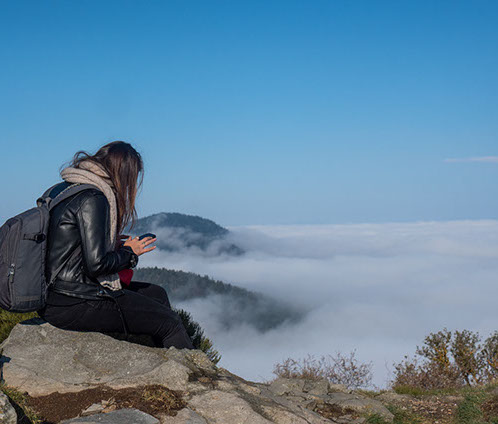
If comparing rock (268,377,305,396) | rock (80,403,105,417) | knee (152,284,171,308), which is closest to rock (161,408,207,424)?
rock (80,403,105,417)

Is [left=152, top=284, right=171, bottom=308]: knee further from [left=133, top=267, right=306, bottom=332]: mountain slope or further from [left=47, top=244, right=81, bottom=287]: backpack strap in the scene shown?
[left=133, top=267, right=306, bottom=332]: mountain slope

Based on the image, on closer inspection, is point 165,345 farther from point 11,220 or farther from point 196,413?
point 11,220

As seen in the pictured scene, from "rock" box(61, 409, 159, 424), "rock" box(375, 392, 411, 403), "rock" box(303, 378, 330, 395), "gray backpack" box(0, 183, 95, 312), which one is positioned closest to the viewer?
"rock" box(61, 409, 159, 424)

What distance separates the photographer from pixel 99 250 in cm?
453

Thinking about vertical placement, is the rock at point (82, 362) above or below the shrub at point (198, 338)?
above

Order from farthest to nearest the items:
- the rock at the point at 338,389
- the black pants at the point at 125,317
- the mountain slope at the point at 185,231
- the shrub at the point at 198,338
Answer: the mountain slope at the point at 185,231 → the shrub at the point at 198,338 → the rock at the point at 338,389 → the black pants at the point at 125,317

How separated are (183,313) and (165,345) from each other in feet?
14.0

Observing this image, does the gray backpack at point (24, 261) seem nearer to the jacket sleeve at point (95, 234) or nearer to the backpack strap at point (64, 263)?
the backpack strap at point (64, 263)

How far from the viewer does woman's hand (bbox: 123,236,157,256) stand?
5.01 meters

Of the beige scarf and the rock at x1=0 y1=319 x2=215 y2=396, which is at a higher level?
the beige scarf

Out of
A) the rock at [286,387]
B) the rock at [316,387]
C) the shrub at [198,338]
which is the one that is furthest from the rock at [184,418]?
the shrub at [198,338]

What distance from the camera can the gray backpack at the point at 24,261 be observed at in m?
4.44

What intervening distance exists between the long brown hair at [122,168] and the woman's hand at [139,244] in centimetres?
16

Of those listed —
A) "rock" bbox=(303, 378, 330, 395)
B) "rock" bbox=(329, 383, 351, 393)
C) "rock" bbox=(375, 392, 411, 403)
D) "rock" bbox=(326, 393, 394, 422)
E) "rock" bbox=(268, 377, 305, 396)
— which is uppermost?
"rock" bbox=(326, 393, 394, 422)
